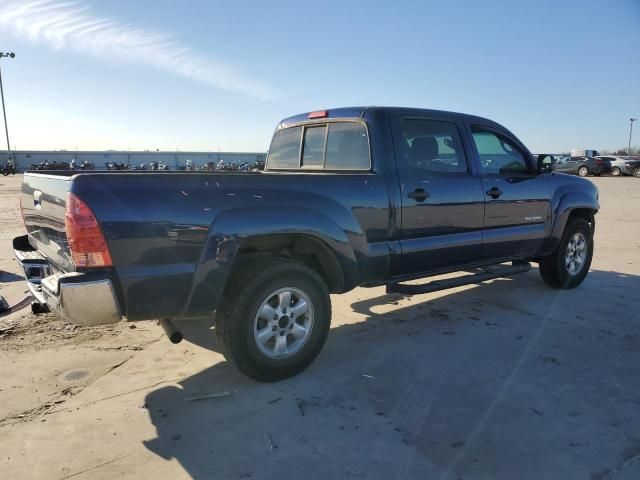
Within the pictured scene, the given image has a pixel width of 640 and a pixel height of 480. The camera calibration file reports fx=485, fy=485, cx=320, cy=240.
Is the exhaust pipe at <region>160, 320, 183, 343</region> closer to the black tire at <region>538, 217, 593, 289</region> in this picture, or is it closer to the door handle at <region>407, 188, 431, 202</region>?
the door handle at <region>407, 188, 431, 202</region>

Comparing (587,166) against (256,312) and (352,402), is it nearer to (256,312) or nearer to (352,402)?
(352,402)

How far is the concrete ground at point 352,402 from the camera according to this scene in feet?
8.56

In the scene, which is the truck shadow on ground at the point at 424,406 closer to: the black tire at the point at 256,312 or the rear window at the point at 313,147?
the black tire at the point at 256,312

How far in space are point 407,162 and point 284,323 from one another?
175 centimetres

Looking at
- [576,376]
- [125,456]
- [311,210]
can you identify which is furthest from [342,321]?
[125,456]

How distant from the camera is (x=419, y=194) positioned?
13.8 ft

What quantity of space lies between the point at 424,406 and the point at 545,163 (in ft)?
11.6

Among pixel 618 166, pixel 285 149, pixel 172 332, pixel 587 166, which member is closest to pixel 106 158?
pixel 587 166

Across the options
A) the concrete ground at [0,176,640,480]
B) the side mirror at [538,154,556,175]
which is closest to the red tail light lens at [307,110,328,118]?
the concrete ground at [0,176,640,480]

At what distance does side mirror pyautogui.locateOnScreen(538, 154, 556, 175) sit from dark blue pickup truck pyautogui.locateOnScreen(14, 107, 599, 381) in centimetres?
2

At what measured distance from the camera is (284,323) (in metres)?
3.59

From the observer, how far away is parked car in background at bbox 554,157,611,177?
34909 millimetres

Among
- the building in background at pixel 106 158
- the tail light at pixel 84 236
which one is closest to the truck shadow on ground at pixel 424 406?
the tail light at pixel 84 236

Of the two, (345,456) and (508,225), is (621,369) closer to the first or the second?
(508,225)
